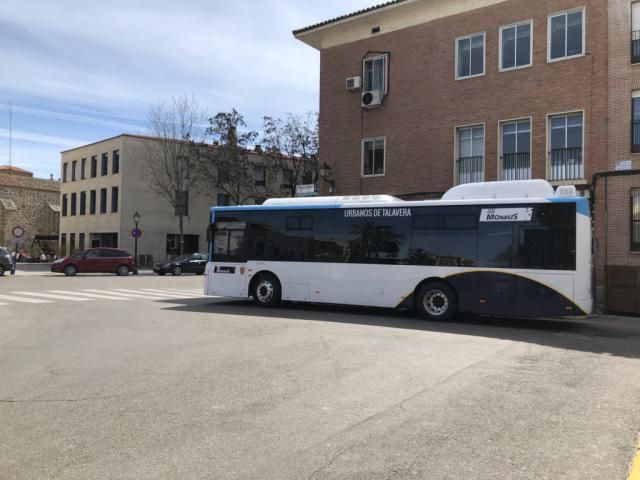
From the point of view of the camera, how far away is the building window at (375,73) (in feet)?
73.7

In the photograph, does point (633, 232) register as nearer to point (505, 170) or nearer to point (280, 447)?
point (505, 170)

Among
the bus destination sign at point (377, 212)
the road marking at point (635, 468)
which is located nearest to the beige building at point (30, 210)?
the bus destination sign at point (377, 212)

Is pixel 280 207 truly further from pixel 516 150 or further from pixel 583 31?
pixel 583 31

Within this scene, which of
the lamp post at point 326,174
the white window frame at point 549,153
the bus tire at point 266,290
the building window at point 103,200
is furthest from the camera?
the building window at point 103,200

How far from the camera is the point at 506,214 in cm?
1191

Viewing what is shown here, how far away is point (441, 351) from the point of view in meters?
8.61

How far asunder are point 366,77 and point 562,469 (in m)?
21.0

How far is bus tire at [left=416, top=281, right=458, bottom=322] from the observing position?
485 inches

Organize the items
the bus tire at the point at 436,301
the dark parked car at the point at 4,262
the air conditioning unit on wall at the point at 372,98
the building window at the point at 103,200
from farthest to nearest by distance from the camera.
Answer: the building window at the point at 103,200
the dark parked car at the point at 4,262
the air conditioning unit on wall at the point at 372,98
the bus tire at the point at 436,301

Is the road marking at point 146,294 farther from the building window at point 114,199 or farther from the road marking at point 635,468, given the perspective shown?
the building window at point 114,199

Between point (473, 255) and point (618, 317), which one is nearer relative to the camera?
point (473, 255)

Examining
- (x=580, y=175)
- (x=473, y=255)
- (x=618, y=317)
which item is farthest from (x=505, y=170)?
(x=473, y=255)

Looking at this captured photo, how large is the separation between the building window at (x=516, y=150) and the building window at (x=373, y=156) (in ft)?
16.3

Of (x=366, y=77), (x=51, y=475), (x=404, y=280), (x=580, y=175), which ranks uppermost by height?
(x=366, y=77)
